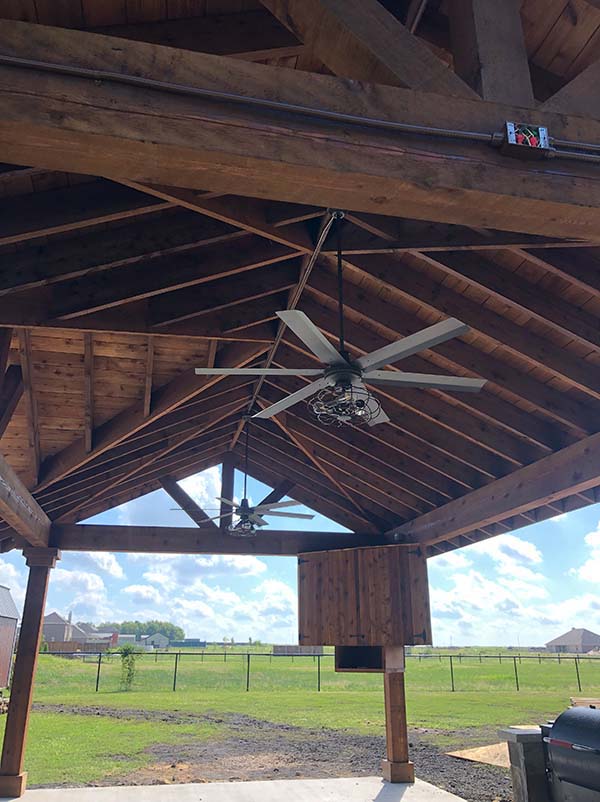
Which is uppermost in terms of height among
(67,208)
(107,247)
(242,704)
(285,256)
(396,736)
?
(285,256)

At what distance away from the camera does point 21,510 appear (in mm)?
6949

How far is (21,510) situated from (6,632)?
15893 millimetres

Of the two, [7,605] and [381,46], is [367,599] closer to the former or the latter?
[381,46]

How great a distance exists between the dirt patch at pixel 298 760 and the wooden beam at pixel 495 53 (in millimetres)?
7771

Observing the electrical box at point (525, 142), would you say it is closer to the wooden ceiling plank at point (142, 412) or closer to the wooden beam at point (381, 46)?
the wooden beam at point (381, 46)

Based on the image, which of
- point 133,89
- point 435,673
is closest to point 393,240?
point 133,89

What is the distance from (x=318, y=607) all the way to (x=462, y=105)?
8.16 metres

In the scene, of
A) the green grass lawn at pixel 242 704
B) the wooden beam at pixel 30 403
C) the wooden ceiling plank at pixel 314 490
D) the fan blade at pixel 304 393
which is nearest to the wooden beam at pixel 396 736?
the wooden ceiling plank at pixel 314 490

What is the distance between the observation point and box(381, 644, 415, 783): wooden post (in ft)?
28.0

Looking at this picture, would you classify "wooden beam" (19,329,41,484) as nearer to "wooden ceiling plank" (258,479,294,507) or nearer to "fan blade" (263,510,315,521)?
"fan blade" (263,510,315,521)

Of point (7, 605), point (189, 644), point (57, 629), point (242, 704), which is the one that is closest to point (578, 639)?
point (189, 644)

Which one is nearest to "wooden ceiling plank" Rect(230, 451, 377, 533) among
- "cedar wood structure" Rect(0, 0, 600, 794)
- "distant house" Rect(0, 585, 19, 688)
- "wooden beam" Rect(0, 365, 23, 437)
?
"cedar wood structure" Rect(0, 0, 600, 794)

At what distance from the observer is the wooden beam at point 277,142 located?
1882mm

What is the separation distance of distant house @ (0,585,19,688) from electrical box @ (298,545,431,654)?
14.5 m
